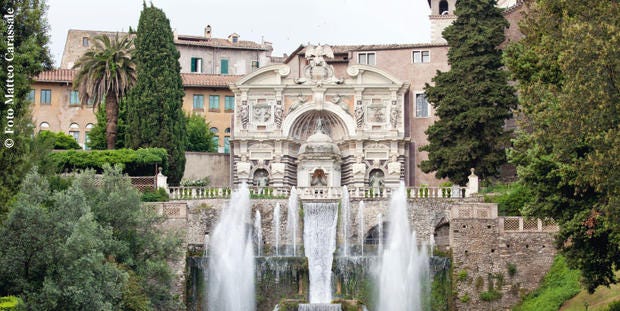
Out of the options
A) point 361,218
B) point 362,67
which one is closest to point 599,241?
point 361,218

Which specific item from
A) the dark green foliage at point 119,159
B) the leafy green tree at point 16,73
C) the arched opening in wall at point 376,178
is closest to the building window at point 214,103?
the arched opening in wall at point 376,178

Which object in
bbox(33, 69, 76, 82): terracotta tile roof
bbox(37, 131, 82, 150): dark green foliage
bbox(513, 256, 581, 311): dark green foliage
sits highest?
bbox(33, 69, 76, 82): terracotta tile roof

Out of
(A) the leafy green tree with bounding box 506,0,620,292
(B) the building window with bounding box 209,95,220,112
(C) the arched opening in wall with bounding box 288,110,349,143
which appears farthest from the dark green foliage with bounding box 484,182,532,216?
(B) the building window with bounding box 209,95,220,112

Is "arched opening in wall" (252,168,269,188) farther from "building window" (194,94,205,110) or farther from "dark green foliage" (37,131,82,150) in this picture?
"building window" (194,94,205,110)

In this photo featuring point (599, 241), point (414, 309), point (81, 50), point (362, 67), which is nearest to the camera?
point (599, 241)

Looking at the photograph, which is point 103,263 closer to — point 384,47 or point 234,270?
point 234,270

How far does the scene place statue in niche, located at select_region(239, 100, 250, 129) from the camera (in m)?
69.4

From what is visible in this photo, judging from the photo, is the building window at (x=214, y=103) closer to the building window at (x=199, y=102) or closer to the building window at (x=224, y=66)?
the building window at (x=199, y=102)

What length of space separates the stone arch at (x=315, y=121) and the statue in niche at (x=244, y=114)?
198 centimetres

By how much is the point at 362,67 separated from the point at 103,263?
98.2ft

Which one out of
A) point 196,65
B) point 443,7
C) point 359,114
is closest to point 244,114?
point 359,114

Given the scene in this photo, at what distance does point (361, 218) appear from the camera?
5994cm

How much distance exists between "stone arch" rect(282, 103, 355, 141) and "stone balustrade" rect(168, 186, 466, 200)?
759 cm

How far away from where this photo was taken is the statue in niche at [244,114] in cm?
6944
